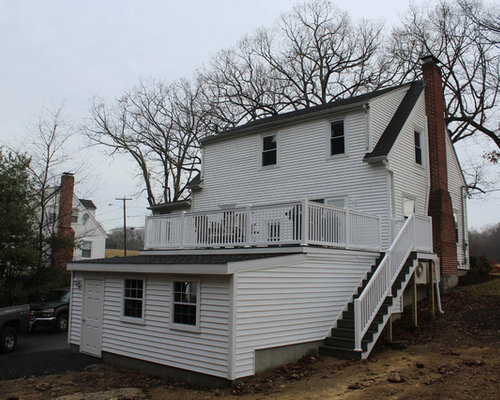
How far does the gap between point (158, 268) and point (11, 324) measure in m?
7.00

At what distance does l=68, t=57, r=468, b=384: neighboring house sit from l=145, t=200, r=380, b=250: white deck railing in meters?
0.04

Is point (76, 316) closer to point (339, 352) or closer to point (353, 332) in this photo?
point (339, 352)

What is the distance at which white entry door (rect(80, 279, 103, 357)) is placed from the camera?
13.6m

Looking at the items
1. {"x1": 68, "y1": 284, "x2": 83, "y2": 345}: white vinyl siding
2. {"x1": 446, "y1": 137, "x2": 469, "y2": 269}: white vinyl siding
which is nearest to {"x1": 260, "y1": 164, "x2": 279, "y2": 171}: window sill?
{"x1": 446, "y1": 137, "x2": 469, "y2": 269}: white vinyl siding

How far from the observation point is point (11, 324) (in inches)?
598

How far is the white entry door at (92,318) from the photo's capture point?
13.6m

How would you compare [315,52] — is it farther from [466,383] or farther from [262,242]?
[466,383]

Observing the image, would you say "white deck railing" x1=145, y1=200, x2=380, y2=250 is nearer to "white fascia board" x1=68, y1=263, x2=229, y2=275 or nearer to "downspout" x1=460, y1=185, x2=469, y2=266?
"white fascia board" x1=68, y1=263, x2=229, y2=275

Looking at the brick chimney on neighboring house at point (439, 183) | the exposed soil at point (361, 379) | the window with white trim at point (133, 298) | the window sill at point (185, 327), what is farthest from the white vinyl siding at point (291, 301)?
the brick chimney on neighboring house at point (439, 183)

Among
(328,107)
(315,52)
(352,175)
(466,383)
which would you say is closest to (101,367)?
(466,383)

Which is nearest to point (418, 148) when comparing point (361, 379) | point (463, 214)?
point (463, 214)

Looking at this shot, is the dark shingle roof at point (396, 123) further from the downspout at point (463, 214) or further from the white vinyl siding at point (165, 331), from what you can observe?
the white vinyl siding at point (165, 331)

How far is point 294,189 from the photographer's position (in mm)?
18078

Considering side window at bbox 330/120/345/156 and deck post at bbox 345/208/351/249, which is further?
side window at bbox 330/120/345/156
